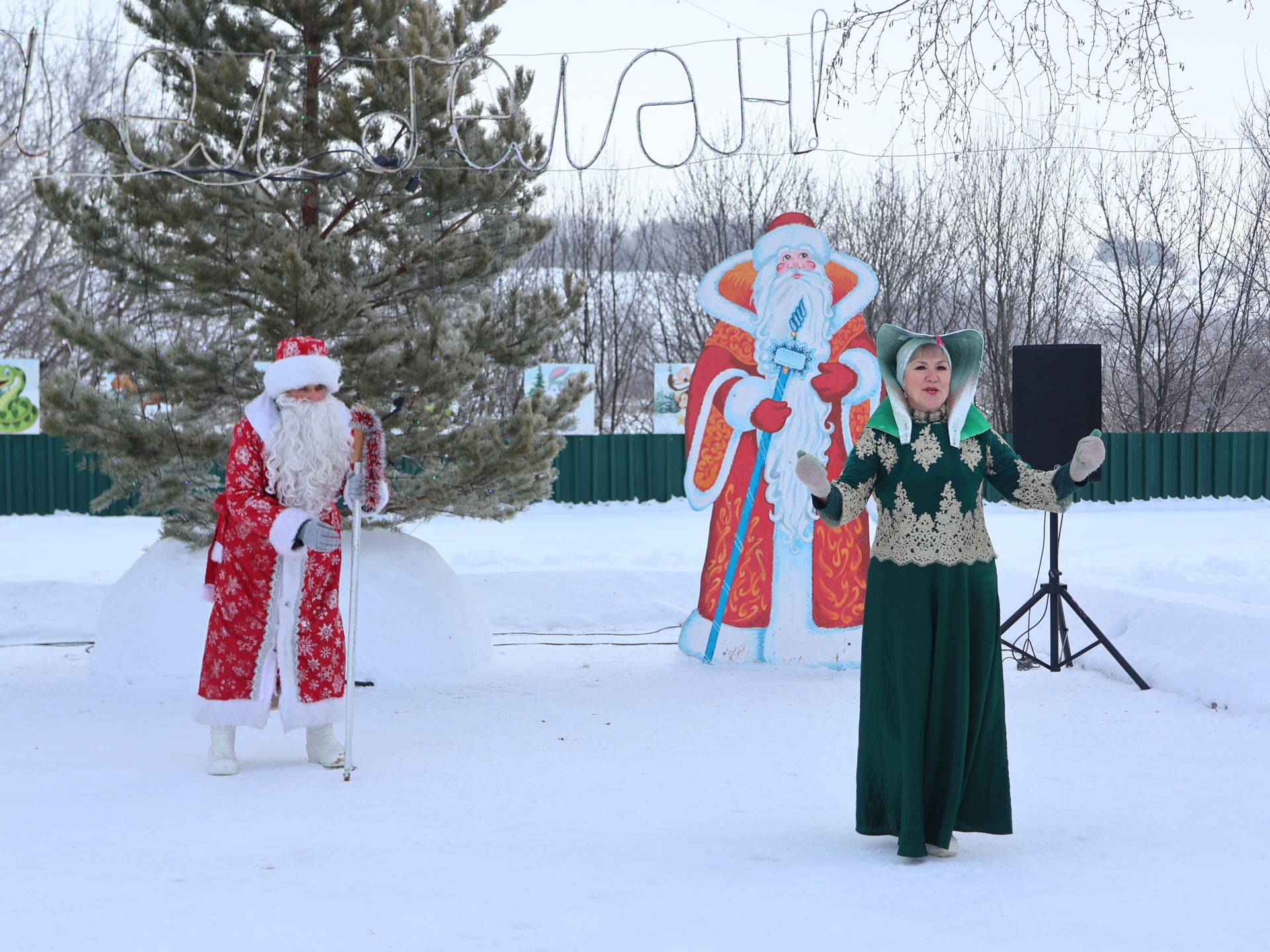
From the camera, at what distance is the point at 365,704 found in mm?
5738

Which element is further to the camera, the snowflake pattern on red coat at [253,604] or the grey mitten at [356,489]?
the grey mitten at [356,489]

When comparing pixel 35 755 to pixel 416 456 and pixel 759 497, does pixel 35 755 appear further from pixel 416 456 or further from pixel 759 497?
pixel 759 497

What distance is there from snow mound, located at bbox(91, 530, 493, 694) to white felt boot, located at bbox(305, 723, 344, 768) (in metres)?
1.57

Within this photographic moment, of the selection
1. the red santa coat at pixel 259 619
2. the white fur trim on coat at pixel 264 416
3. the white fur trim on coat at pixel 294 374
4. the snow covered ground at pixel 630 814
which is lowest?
the snow covered ground at pixel 630 814

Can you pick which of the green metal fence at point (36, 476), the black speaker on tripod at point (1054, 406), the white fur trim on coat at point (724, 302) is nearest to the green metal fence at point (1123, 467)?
the green metal fence at point (36, 476)

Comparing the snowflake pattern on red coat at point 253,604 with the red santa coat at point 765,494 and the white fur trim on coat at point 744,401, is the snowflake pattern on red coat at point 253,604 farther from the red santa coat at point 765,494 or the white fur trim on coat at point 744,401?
the white fur trim on coat at point 744,401

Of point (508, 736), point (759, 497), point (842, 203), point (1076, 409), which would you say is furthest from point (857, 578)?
point (842, 203)

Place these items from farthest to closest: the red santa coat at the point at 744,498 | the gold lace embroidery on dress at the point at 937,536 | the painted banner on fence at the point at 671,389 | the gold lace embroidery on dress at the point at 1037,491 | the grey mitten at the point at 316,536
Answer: the painted banner on fence at the point at 671,389 < the red santa coat at the point at 744,498 < the grey mitten at the point at 316,536 < the gold lace embroidery on dress at the point at 1037,491 < the gold lace embroidery on dress at the point at 937,536

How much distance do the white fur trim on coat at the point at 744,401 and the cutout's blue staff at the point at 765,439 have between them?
0.07 metres

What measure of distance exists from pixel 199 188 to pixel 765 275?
9.98 feet

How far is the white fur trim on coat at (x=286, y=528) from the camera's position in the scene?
14.1 ft

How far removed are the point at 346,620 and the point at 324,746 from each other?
5.56ft

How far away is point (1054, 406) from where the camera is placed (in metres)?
6.32

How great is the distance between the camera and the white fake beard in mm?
6711
